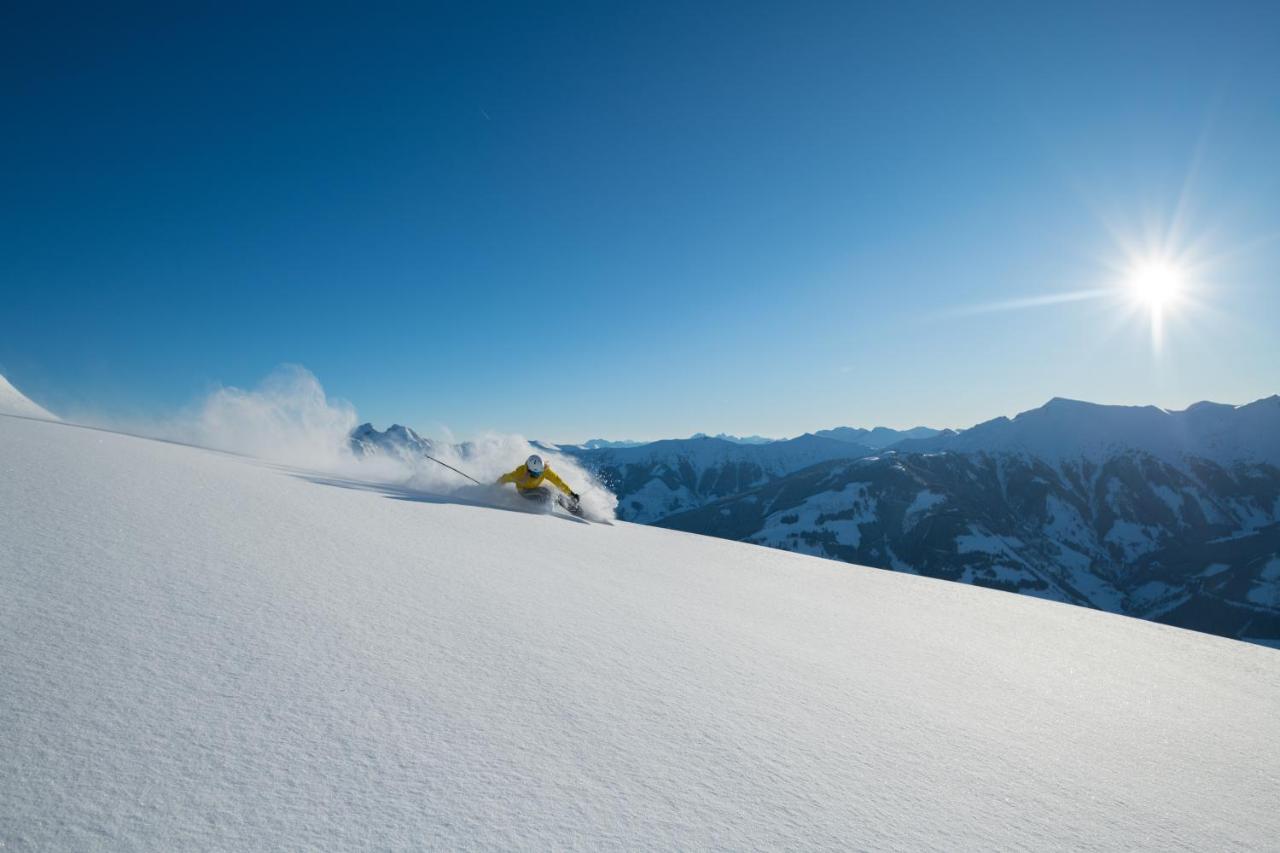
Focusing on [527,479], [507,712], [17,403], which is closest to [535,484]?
[527,479]

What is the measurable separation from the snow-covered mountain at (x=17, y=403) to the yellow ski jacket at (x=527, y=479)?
15.3 meters

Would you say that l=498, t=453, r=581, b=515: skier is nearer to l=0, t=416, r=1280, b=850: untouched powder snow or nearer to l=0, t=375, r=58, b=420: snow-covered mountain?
l=0, t=416, r=1280, b=850: untouched powder snow

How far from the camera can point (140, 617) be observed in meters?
3.77

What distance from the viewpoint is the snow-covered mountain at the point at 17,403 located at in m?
18.2

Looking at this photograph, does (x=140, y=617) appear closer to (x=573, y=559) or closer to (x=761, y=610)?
(x=573, y=559)

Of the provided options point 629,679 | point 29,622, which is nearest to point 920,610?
point 629,679

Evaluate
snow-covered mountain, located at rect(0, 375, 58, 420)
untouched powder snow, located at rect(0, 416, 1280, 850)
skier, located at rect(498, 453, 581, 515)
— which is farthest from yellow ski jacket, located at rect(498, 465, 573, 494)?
snow-covered mountain, located at rect(0, 375, 58, 420)

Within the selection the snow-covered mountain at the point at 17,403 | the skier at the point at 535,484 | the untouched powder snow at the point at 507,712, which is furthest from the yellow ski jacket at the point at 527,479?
the snow-covered mountain at the point at 17,403

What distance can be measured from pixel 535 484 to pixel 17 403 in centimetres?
1998

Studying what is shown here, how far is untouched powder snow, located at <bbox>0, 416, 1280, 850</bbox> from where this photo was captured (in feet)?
8.02

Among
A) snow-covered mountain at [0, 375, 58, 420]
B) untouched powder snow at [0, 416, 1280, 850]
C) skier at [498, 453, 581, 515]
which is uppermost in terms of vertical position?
snow-covered mountain at [0, 375, 58, 420]

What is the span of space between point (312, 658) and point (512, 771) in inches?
69.9

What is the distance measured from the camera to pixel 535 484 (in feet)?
60.1

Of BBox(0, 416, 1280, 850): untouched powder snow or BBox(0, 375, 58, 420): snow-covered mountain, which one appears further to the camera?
BBox(0, 375, 58, 420): snow-covered mountain
